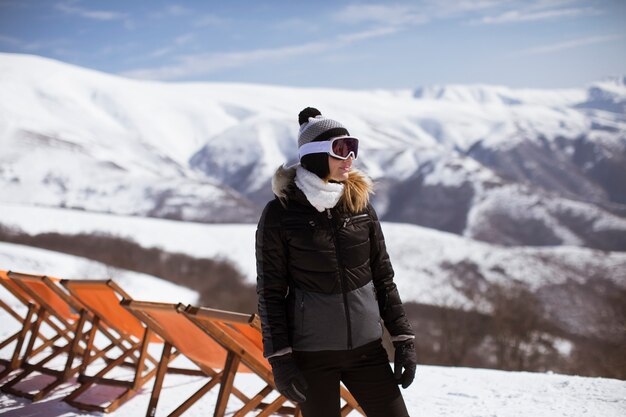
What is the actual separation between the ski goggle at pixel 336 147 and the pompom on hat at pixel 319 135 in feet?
0.08

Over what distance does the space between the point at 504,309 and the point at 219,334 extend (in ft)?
170

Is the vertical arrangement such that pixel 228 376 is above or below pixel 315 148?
below

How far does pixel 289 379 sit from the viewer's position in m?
2.74

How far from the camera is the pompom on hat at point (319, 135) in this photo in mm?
3057

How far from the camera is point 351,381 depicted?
2.91 metres

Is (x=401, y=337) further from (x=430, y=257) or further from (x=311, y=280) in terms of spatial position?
(x=430, y=257)

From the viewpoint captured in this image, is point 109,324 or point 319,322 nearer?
point 319,322

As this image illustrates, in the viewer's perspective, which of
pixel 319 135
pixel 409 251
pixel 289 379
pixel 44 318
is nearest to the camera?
pixel 289 379

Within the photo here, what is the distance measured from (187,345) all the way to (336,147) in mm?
2338

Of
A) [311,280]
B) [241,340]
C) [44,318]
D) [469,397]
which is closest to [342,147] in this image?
[311,280]

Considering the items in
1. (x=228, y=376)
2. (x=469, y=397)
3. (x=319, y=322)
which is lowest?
(x=469, y=397)

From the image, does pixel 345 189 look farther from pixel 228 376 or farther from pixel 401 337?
pixel 228 376

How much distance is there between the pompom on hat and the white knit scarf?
9 centimetres

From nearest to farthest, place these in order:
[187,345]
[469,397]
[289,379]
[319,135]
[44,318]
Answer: [289,379]
[319,135]
[187,345]
[469,397]
[44,318]
